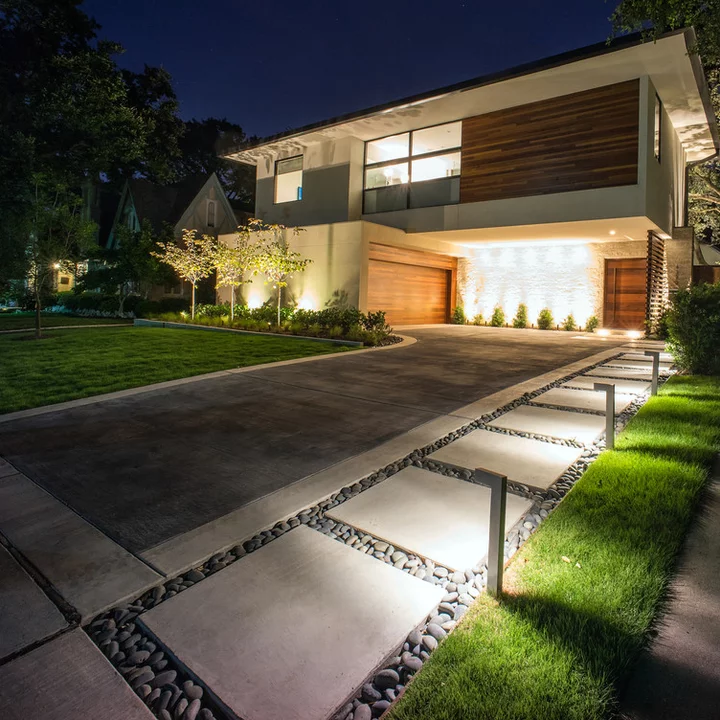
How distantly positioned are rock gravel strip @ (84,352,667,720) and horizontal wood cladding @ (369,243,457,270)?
1205 cm

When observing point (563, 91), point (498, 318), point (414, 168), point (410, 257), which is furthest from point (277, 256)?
point (563, 91)

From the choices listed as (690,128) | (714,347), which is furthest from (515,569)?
(690,128)

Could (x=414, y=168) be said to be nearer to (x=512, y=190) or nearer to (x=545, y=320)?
(x=512, y=190)

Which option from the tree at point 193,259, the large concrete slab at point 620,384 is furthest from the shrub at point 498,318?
the large concrete slab at point 620,384

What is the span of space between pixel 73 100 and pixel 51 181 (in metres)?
2.13

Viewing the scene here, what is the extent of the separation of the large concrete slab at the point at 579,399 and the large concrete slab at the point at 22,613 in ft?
15.5

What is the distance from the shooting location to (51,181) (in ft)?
38.2

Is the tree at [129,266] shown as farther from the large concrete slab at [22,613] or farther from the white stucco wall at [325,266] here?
the large concrete slab at [22,613]

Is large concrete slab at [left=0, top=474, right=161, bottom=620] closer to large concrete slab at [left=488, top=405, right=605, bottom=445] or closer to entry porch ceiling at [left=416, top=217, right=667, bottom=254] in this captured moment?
large concrete slab at [left=488, top=405, right=605, bottom=445]

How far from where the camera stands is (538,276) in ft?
54.5

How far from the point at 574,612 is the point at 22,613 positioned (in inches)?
82.9

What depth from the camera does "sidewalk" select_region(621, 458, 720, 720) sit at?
1481mm

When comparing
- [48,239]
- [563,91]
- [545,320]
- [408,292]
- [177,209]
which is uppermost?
[177,209]

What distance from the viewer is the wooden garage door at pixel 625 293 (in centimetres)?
1483
